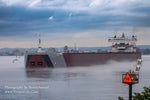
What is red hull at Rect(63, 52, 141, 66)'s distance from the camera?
243 feet

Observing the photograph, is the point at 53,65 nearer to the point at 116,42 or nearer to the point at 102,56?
the point at 102,56

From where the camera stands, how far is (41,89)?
35594mm

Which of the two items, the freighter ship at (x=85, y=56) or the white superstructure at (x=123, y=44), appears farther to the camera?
the white superstructure at (x=123, y=44)

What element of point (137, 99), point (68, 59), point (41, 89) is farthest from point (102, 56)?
point (137, 99)

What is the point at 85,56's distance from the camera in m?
77.5

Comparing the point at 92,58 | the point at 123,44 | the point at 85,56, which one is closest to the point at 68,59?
the point at 85,56

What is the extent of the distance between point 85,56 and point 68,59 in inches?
241

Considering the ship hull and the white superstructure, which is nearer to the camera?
the ship hull

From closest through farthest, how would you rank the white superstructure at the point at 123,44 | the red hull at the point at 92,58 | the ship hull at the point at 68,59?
the ship hull at the point at 68,59 < the red hull at the point at 92,58 < the white superstructure at the point at 123,44

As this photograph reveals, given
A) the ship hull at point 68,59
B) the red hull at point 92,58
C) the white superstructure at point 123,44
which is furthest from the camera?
the white superstructure at point 123,44

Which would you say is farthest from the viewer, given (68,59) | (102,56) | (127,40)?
(127,40)

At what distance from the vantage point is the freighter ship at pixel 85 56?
2643 inches

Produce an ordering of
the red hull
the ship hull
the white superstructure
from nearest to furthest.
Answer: the ship hull < the red hull < the white superstructure

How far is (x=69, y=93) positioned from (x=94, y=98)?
13.5 ft
